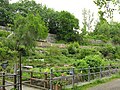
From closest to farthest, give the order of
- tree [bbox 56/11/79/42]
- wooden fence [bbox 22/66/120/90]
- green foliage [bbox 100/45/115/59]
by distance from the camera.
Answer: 1. wooden fence [bbox 22/66/120/90]
2. green foliage [bbox 100/45/115/59]
3. tree [bbox 56/11/79/42]

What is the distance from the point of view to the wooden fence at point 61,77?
9.10 metres

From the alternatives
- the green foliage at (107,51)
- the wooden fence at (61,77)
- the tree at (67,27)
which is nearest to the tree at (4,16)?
the tree at (67,27)

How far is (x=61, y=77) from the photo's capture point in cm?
A: 959

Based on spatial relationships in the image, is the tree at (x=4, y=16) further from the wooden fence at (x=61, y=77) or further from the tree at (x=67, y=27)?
the wooden fence at (x=61, y=77)

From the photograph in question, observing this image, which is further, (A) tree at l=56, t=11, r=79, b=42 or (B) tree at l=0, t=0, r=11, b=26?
(A) tree at l=56, t=11, r=79, b=42

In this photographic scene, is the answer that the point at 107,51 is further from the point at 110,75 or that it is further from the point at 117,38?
the point at 110,75

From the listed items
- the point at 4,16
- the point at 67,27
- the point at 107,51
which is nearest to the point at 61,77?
the point at 107,51

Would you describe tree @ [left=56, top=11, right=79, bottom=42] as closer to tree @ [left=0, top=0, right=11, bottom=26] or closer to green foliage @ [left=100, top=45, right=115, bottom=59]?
green foliage @ [left=100, top=45, right=115, bottom=59]

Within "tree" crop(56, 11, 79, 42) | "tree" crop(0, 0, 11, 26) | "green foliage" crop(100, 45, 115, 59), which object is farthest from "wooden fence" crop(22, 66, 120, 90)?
"tree" crop(0, 0, 11, 26)

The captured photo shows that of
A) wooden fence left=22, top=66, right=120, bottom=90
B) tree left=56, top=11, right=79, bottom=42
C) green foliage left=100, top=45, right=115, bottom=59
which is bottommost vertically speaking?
wooden fence left=22, top=66, right=120, bottom=90

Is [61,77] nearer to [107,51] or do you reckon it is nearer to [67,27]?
[107,51]

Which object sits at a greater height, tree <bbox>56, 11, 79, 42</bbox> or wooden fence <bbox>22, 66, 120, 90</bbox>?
tree <bbox>56, 11, 79, 42</bbox>

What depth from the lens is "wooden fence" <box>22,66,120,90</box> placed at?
29.9 ft

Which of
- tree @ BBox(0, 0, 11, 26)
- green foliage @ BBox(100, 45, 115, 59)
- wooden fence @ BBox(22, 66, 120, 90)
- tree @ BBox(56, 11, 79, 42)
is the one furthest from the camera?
tree @ BBox(56, 11, 79, 42)
